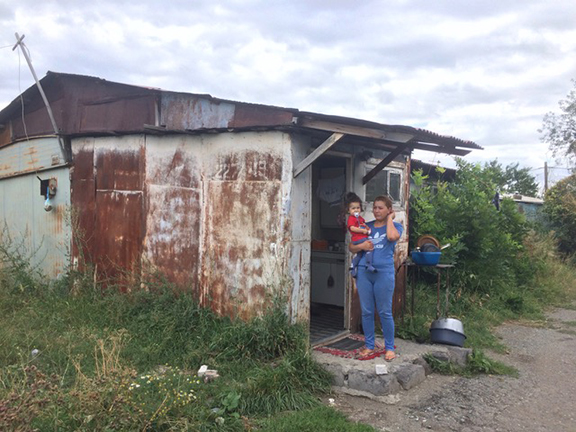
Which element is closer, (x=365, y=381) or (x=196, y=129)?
(x=365, y=381)

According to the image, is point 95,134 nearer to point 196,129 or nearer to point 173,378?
point 196,129

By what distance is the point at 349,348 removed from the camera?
5957mm

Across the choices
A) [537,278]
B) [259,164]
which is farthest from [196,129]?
[537,278]

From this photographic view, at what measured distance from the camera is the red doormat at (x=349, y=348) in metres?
5.54

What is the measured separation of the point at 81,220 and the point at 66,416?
4.74 m

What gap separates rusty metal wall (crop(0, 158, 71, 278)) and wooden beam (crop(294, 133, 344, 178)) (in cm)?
452

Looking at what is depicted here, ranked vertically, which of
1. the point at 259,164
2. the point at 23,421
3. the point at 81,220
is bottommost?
the point at 23,421

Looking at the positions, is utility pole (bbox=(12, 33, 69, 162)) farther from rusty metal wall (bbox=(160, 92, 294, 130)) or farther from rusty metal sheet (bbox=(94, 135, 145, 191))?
rusty metal wall (bbox=(160, 92, 294, 130))

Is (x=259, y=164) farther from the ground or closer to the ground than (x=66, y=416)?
farther from the ground

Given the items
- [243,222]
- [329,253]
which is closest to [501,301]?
[329,253]

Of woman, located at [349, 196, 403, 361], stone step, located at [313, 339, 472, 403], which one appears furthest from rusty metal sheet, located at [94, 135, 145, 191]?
stone step, located at [313, 339, 472, 403]

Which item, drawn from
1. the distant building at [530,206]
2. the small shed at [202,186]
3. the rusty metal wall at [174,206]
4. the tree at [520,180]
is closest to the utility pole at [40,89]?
the small shed at [202,186]

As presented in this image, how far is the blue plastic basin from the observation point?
6520 mm

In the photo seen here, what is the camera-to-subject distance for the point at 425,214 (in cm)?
897
